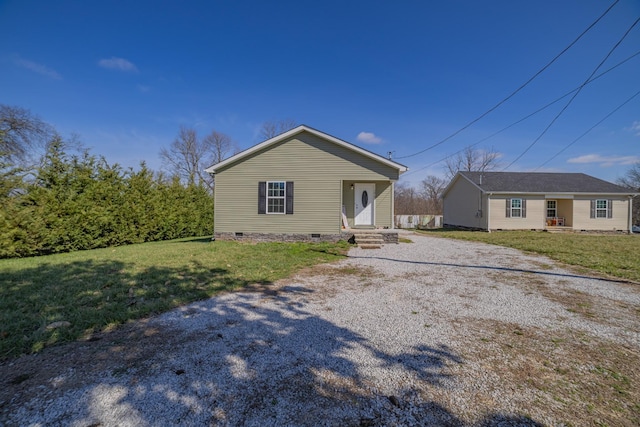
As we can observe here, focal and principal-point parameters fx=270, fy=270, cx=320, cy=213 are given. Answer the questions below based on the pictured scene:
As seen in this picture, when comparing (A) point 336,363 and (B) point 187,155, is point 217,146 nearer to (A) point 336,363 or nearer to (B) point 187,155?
(B) point 187,155

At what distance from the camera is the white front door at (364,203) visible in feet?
40.2

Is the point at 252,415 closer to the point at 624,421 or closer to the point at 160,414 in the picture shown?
the point at 160,414

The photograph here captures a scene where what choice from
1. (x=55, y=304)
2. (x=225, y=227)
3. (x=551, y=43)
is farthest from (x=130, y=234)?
(x=551, y=43)

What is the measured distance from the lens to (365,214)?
1232 centimetres

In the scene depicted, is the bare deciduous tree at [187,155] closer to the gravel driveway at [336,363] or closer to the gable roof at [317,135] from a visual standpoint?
the gable roof at [317,135]

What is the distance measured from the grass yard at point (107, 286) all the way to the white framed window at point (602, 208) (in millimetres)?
21579

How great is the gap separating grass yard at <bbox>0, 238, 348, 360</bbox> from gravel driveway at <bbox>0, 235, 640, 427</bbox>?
0.40 metres

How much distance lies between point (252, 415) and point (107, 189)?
40.4 feet

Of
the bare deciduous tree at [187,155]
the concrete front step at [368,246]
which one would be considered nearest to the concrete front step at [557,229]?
the concrete front step at [368,246]

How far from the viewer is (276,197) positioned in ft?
36.9

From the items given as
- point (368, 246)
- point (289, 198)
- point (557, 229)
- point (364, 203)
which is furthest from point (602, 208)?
point (289, 198)

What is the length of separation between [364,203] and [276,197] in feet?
13.1

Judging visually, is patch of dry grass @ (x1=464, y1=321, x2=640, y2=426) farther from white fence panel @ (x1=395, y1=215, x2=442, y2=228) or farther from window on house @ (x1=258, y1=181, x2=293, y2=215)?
white fence panel @ (x1=395, y1=215, x2=442, y2=228)

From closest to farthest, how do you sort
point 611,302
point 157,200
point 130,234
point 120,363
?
point 120,363
point 611,302
point 130,234
point 157,200
